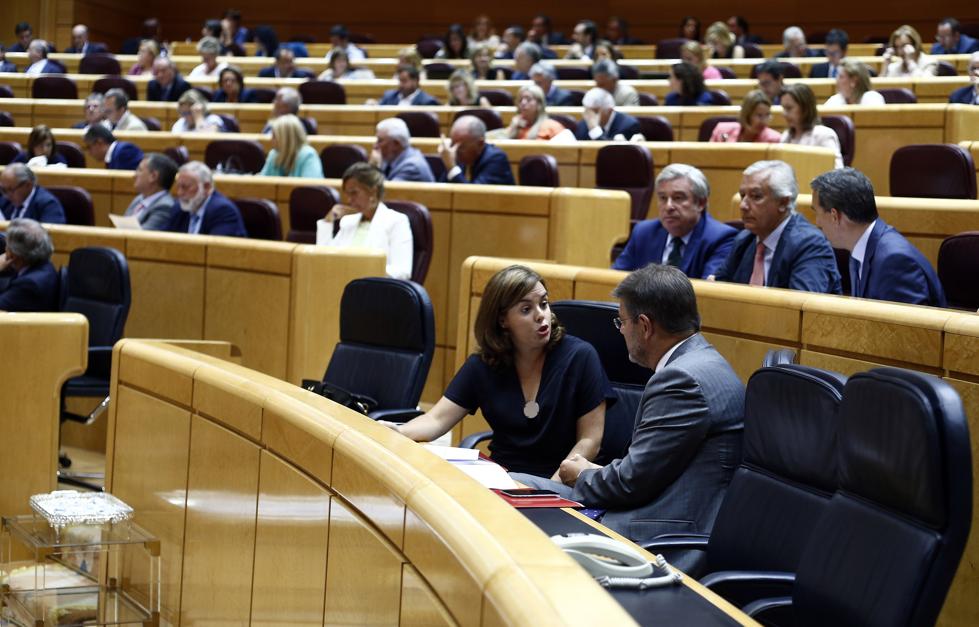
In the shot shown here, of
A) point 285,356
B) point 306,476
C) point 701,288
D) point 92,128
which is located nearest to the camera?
point 306,476

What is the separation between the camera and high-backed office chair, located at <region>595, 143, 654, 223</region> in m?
5.76

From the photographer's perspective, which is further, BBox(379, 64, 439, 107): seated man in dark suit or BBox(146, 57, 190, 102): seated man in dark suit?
BBox(146, 57, 190, 102): seated man in dark suit

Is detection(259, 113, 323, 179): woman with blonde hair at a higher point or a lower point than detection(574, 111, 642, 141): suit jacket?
lower

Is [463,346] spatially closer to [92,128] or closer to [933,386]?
[933,386]

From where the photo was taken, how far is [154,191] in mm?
5703

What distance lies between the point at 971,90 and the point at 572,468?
506 centimetres

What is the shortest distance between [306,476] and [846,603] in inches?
38.0

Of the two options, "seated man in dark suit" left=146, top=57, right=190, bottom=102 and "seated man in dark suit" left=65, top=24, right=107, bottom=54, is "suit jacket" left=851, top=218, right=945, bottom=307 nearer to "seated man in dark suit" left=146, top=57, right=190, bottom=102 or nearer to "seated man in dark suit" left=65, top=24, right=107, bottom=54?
"seated man in dark suit" left=146, top=57, right=190, bottom=102

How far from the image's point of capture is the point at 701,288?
9.93ft

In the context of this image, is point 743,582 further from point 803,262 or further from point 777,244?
point 777,244

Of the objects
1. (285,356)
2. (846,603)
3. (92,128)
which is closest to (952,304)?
(846,603)

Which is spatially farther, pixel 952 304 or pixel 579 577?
pixel 952 304

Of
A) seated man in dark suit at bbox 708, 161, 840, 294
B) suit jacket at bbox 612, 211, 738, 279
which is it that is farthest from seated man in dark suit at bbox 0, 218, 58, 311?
seated man in dark suit at bbox 708, 161, 840, 294

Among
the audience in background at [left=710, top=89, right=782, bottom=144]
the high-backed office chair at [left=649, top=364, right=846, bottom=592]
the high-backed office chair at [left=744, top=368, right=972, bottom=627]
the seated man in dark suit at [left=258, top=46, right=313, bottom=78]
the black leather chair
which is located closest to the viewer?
Result: the high-backed office chair at [left=744, top=368, right=972, bottom=627]
